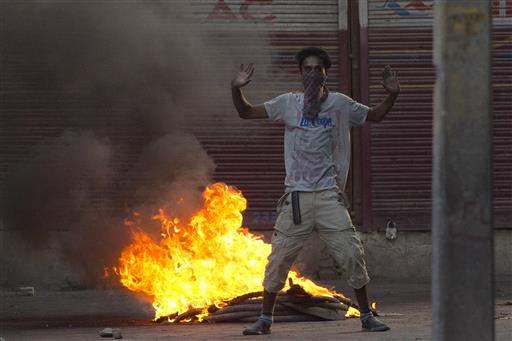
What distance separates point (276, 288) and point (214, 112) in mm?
4789

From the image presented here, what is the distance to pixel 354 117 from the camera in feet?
24.7

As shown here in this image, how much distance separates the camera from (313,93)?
744 centimetres

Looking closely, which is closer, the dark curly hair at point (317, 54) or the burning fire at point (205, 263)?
the dark curly hair at point (317, 54)

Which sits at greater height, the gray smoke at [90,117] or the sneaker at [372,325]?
the gray smoke at [90,117]

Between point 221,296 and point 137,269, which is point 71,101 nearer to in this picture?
point 137,269

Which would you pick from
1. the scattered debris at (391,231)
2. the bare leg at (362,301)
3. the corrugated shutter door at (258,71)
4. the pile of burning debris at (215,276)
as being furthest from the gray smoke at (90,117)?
the bare leg at (362,301)

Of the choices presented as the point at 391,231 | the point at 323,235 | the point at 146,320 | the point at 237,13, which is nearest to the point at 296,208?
the point at 323,235

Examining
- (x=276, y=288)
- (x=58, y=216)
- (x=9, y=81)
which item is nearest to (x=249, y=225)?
(x=58, y=216)

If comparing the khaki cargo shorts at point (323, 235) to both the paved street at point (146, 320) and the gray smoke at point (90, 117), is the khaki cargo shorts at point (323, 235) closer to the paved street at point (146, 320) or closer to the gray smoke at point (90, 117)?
the paved street at point (146, 320)

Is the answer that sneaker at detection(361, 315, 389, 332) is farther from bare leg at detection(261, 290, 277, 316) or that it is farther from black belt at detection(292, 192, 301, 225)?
black belt at detection(292, 192, 301, 225)

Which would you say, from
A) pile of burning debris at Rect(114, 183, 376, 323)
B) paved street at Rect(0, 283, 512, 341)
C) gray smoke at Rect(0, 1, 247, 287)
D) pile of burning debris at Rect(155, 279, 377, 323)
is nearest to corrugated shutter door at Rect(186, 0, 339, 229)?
gray smoke at Rect(0, 1, 247, 287)

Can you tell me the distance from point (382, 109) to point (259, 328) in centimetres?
163

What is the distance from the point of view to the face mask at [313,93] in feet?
24.3

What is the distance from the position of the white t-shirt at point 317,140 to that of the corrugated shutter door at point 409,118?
4668mm
